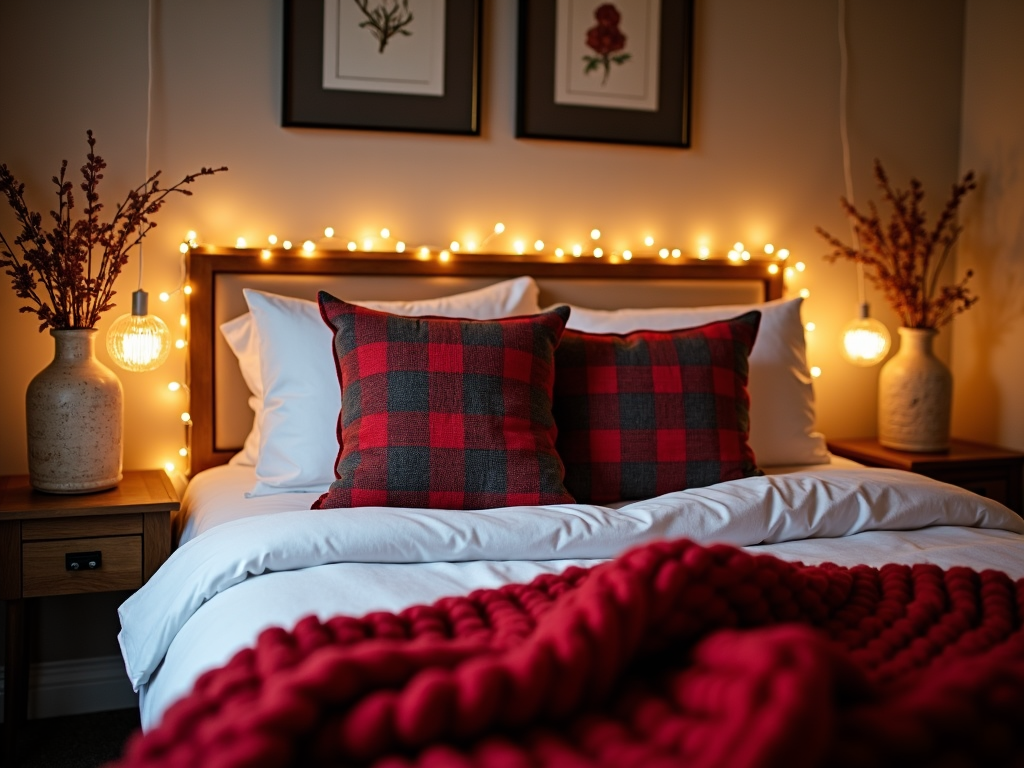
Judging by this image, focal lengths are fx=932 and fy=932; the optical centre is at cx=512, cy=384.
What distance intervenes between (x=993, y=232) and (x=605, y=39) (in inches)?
57.2

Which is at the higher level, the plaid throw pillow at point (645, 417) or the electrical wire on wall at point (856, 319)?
the electrical wire on wall at point (856, 319)

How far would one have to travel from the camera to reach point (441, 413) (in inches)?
→ 74.8

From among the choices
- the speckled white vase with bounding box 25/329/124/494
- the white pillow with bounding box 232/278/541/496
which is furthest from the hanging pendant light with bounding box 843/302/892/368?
the speckled white vase with bounding box 25/329/124/494

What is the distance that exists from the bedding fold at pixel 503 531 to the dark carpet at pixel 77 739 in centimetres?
68

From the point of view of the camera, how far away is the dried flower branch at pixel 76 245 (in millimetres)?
2178

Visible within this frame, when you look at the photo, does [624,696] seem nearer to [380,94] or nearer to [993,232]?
[380,94]

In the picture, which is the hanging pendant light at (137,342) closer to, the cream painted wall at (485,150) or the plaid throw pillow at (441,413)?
the cream painted wall at (485,150)

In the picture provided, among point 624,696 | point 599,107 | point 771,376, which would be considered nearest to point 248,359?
point 599,107

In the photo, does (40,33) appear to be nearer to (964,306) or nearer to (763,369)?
(763,369)

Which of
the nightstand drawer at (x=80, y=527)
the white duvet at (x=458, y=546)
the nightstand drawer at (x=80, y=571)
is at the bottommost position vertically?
the nightstand drawer at (x=80, y=571)

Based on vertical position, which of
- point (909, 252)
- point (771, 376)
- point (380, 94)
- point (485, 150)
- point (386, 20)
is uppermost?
point (386, 20)

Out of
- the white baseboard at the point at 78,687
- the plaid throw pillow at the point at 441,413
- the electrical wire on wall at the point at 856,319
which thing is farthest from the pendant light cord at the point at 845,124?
the white baseboard at the point at 78,687

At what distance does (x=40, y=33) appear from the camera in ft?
7.75

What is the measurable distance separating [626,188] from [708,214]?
0.29 metres
